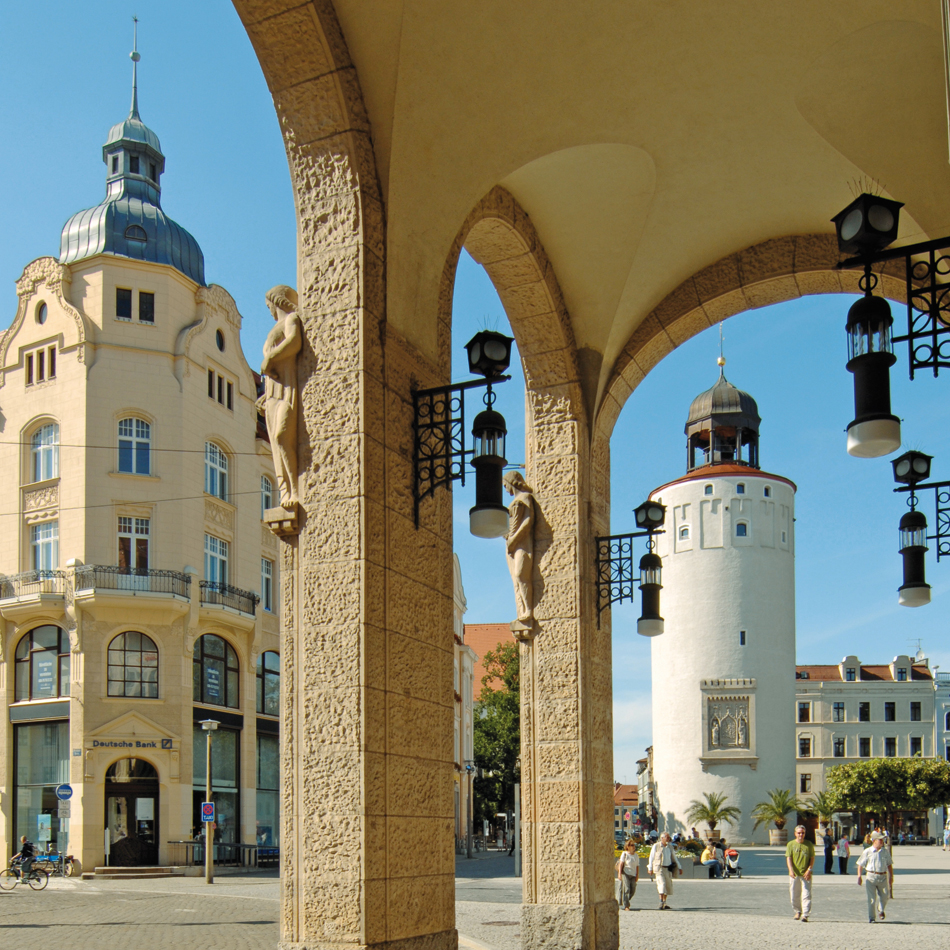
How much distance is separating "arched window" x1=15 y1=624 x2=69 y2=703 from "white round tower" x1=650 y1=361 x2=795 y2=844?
115ft

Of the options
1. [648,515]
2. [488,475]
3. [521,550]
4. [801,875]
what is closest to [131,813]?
[801,875]

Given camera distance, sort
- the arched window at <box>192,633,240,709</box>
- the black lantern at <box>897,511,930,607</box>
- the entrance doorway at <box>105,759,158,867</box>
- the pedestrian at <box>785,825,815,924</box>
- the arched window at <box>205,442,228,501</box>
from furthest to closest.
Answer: the arched window at <box>205,442,228,501</box> → the arched window at <box>192,633,240,709</box> → the entrance doorway at <box>105,759,158,867</box> → the pedestrian at <box>785,825,815,924</box> → the black lantern at <box>897,511,930,607</box>

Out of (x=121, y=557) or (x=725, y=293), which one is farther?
(x=121, y=557)

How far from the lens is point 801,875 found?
617 inches

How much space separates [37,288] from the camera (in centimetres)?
3269

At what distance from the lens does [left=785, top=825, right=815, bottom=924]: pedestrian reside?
15.7 meters

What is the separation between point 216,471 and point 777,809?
35.0 metres

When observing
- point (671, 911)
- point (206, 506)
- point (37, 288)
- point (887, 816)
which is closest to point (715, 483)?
point (887, 816)

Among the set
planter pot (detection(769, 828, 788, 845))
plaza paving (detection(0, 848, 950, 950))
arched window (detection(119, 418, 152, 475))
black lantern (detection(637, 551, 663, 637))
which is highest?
arched window (detection(119, 418, 152, 475))

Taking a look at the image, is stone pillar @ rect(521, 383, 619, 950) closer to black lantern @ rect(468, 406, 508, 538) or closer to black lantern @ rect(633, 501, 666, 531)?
black lantern @ rect(633, 501, 666, 531)

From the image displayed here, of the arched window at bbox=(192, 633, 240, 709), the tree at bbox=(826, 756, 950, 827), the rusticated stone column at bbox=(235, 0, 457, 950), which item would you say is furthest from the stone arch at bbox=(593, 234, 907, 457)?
the tree at bbox=(826, 756, 950, 827)

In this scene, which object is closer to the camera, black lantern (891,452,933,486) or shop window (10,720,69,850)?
black lantern (891,452,933,486)

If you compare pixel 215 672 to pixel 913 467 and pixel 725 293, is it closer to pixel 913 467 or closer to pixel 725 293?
pixel 725 293

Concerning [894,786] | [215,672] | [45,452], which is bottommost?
[894,786]
